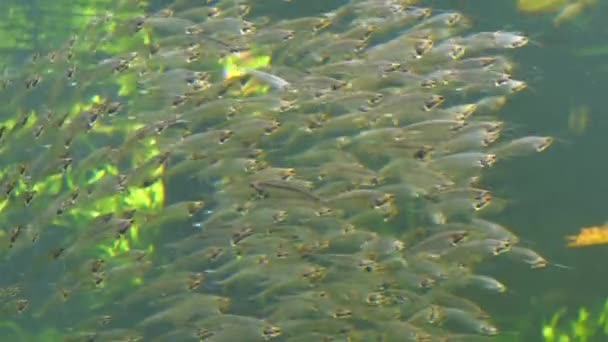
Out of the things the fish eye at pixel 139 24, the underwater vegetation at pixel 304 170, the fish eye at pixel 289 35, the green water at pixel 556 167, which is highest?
the fish eye at pixel 139 24

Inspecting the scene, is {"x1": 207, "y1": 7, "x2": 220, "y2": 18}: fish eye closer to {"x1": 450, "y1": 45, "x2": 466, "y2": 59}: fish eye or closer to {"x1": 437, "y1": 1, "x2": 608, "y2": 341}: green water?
{"x1": 450, "y1": 45, "x2": 466, "y2": 59}: fish eye

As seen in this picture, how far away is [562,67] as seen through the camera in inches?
693

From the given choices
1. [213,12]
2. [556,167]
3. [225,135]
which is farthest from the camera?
[556,167]

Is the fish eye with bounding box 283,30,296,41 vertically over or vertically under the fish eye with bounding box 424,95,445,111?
over

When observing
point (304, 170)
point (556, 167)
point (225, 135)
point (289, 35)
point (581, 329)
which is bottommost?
point (556, 167)

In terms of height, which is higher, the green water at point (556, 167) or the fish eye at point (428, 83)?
the fish eye at point (428, 83)

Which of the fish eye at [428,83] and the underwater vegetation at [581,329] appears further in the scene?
the underwater vegetation at [581,329]

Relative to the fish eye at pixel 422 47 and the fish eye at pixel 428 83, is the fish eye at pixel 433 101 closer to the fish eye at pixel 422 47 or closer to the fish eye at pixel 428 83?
the fish eye at pixel 428 83

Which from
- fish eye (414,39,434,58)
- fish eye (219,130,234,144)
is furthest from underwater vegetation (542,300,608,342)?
fish eye (219,130,234,144)

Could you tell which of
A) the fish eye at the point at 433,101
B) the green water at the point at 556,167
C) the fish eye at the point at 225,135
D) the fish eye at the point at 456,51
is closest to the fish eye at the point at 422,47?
the fish eye at the point at 456,51

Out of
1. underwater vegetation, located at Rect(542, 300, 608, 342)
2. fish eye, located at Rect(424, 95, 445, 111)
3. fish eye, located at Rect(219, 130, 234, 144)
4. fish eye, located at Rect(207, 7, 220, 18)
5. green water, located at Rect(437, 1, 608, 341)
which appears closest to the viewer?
fish eye, located at Rect(219, 130, 234, 144)

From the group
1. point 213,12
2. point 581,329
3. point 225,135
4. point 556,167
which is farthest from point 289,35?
point 556,167

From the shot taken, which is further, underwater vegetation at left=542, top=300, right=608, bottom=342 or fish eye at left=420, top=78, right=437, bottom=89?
underwater vegetation at left=542, top=300, right=608, bottom=342

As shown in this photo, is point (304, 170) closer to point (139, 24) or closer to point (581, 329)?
point (139, 24)
